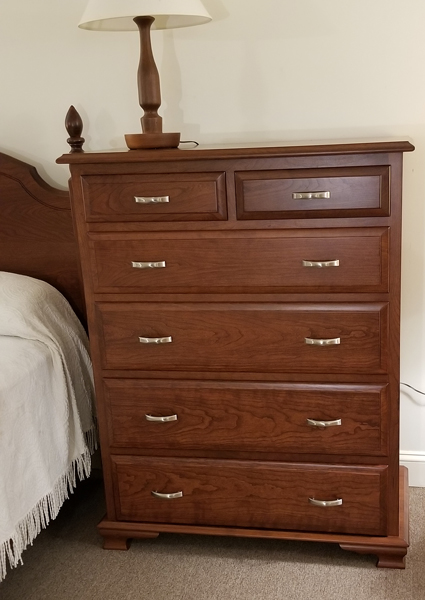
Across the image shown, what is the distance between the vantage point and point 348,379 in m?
1.84

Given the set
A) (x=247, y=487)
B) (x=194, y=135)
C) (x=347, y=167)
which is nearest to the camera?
(x=347, y=167)

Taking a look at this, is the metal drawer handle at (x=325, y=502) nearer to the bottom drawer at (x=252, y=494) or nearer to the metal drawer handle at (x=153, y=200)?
the bottom drawer at (x=252, y=494)

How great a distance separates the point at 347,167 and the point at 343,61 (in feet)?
1.82

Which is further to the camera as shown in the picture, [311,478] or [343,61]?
[343,61]

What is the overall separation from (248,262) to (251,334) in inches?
7.6

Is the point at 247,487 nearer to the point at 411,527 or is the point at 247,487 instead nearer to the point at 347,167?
the point at 411,527

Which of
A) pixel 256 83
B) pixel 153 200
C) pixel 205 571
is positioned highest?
pixel 256 83

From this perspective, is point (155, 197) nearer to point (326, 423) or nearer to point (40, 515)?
point (326, 423)

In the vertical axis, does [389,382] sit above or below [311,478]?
above

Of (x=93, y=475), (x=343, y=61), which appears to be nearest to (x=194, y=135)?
(x=343, y=61)

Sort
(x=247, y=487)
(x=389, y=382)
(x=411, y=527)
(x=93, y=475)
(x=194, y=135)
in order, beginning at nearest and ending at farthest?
(x=389, y=382)
(x=247, y=487)
(x=411, y=527)
(x=194, y=135)
(x=93, y=475)

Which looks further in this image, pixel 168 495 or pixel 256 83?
pixel 256 83

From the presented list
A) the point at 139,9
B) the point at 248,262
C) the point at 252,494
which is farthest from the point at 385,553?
the point at 139,9

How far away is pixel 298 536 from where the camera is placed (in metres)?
1.95
